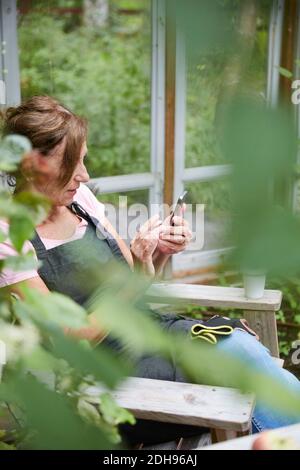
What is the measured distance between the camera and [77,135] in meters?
1.92

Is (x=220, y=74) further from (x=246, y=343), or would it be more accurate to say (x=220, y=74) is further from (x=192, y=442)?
(x=192, y=442)

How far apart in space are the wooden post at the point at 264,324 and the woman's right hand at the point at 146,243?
514 millimetres

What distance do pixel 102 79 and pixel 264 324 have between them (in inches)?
150

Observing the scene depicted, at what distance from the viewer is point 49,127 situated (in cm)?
189

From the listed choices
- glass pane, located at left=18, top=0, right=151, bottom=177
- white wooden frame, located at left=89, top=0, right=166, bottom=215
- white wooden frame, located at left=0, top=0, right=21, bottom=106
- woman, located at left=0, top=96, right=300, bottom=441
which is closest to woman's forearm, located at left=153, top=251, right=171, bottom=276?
woman, located at left=0, top=96, right=300, bottom=441

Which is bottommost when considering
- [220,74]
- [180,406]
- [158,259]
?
[180,406]

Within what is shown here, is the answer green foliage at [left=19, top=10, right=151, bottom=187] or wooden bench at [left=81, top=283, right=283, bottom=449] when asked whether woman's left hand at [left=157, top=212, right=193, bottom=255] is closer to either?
wooden bench at [left=81, top=283, right=283, bottom=449]

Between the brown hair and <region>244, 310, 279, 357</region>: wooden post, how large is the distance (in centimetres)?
79

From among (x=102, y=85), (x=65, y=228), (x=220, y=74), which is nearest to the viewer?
(x=220, y=74)

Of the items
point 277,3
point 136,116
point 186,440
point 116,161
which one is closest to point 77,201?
point 186,440

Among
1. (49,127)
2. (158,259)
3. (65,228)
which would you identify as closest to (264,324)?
(158,259)

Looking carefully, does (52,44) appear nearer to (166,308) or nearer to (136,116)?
(136,116)

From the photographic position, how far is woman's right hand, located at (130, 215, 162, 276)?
183cm

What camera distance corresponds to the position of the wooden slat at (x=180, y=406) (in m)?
1.49
